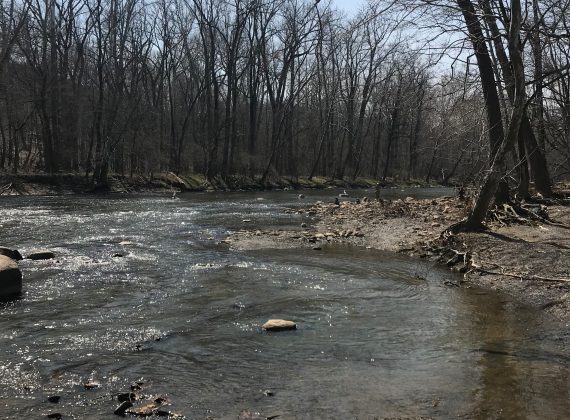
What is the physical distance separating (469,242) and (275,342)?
690cm

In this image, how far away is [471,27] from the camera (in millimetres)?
12633

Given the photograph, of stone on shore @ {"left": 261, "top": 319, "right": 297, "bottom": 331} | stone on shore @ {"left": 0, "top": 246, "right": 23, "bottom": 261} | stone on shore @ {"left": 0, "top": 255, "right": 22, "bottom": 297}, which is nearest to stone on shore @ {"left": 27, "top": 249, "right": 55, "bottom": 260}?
stone on shore @ {"left": 0, "top": 246, "right": 23, "bottom": 261}

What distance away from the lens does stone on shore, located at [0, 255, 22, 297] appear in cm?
863

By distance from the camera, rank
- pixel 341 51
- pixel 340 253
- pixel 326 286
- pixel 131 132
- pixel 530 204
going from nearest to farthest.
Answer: pixel 326 286 → pixel 340 253 → pixel 530 204 → pixel 131 132 → pixel 341 51

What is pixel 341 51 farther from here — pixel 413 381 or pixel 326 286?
pixel 413 381

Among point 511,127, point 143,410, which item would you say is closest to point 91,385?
point 143,410

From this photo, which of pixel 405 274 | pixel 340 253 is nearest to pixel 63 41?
pixel 340 253

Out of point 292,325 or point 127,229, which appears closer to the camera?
point 292,325

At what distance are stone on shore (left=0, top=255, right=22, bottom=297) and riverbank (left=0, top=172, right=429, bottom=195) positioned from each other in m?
24.0

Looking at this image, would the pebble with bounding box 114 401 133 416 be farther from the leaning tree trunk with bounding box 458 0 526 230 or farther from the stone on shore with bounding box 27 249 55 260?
the leaning tree trunk with bounding box 458 0 526 230

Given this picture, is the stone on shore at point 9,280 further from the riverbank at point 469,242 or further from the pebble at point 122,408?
the riverbank at point 469,242

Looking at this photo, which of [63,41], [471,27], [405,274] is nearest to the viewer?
[405,274]

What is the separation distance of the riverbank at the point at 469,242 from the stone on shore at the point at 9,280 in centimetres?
618

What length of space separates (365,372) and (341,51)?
2062 inches
